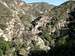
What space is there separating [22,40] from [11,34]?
10.2 m

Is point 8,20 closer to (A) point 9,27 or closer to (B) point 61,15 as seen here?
(A) point 9,27

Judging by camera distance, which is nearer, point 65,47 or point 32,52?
point 65,47

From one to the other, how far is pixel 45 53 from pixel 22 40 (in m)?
10.4

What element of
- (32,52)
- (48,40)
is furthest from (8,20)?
(32,52)

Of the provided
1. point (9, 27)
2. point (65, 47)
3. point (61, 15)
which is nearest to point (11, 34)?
point (9, 27)

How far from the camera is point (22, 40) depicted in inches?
2638

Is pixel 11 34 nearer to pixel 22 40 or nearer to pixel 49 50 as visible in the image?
pixel 22 40

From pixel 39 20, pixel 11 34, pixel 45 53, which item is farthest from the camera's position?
pixel 39 20

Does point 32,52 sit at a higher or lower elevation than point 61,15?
lower

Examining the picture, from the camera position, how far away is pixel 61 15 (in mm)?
79250

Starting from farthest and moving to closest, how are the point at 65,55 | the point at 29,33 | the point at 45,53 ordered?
the point at 29,33 < the point at 45,53 < the point at 65,55

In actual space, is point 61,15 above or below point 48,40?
above

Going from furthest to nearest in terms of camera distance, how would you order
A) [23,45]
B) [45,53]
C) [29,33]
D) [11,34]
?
1. [11,34]
2. [29,33]
3. [23,45]
4. [45,53]

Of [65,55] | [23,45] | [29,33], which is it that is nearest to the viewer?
[65,55]
